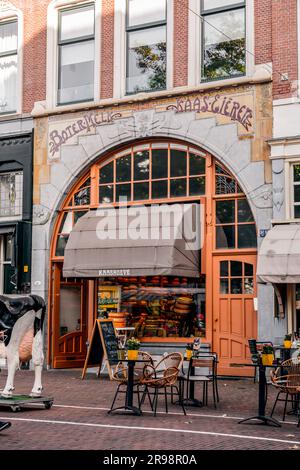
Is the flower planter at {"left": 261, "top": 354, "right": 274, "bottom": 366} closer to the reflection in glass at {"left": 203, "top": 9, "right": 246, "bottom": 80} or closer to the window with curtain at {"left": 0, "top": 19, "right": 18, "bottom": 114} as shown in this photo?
the reflection in glass at {"left": 203, "top": 9, "right": 246, "bottom": 80}

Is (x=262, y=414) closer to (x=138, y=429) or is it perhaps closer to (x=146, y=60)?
(x=138, y=429)

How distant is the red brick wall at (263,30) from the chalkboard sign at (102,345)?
688cm

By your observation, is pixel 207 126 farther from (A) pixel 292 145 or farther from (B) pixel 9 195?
(B) pixel 9 195

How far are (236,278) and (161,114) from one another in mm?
4377

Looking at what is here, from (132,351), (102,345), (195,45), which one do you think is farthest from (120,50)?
(132,351)

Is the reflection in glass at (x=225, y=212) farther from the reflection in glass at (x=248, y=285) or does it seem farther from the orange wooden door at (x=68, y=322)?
the orange wooden door at (x=68, y=322)

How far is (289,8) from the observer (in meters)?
16.8

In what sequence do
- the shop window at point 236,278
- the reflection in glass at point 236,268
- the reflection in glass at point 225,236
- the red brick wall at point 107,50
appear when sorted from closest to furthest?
the shop window at point 236,278, the reflection in glass at point 236,268, the reflection in glass at point 225,236, the red brick wall at point 107,50

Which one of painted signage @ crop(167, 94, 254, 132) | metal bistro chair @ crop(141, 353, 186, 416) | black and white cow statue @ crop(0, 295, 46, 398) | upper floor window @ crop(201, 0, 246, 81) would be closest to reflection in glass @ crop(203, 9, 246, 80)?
upper floor window @ crop(201, 0, 246, 81)

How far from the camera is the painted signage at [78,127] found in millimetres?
19031

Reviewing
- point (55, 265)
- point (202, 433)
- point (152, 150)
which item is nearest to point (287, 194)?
point (152, 150)

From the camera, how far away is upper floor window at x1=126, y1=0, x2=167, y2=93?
18.7m

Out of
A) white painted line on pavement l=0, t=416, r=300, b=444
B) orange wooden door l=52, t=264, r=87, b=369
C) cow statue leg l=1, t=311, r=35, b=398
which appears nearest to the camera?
white painted line on pavement l=0, t=416, r=300, b=444

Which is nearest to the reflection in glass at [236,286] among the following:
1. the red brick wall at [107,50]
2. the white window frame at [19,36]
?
the red brick wall at [107,50]
